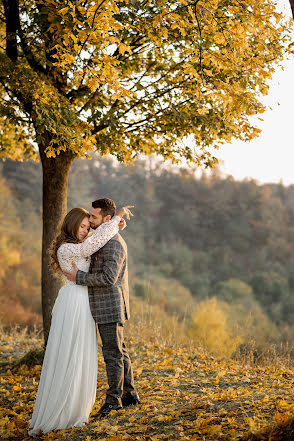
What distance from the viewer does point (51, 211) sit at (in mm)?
6367

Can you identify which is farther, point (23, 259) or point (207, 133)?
point (23, 259)

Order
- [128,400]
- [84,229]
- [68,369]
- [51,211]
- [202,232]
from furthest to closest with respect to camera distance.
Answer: [202,232]
[51,211]
[128,400]
[84,229]
[68,369]

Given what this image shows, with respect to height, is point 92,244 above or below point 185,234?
below

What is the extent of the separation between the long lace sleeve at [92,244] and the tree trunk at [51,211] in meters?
2.30

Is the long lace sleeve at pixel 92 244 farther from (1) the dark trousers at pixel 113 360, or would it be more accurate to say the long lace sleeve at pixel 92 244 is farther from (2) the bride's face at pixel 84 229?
(1) the dark trousers at pixel 113 360

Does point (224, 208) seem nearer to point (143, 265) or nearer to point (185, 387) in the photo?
point (143, 265)

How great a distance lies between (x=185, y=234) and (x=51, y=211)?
80.2 feet

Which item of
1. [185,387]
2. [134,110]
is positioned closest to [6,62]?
[134,110]

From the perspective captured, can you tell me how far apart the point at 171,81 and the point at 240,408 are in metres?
4.11

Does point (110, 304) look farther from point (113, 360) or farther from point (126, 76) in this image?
point (126, 76)

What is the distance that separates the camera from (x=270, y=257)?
29141 millimetres

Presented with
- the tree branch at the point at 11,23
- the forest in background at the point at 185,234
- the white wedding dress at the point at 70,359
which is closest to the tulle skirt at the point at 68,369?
the white wedding dress at the point at 70,359

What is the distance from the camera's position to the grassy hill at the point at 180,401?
3289 millimetres

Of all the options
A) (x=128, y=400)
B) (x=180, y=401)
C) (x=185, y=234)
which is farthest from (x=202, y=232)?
(x=128, y=400)
